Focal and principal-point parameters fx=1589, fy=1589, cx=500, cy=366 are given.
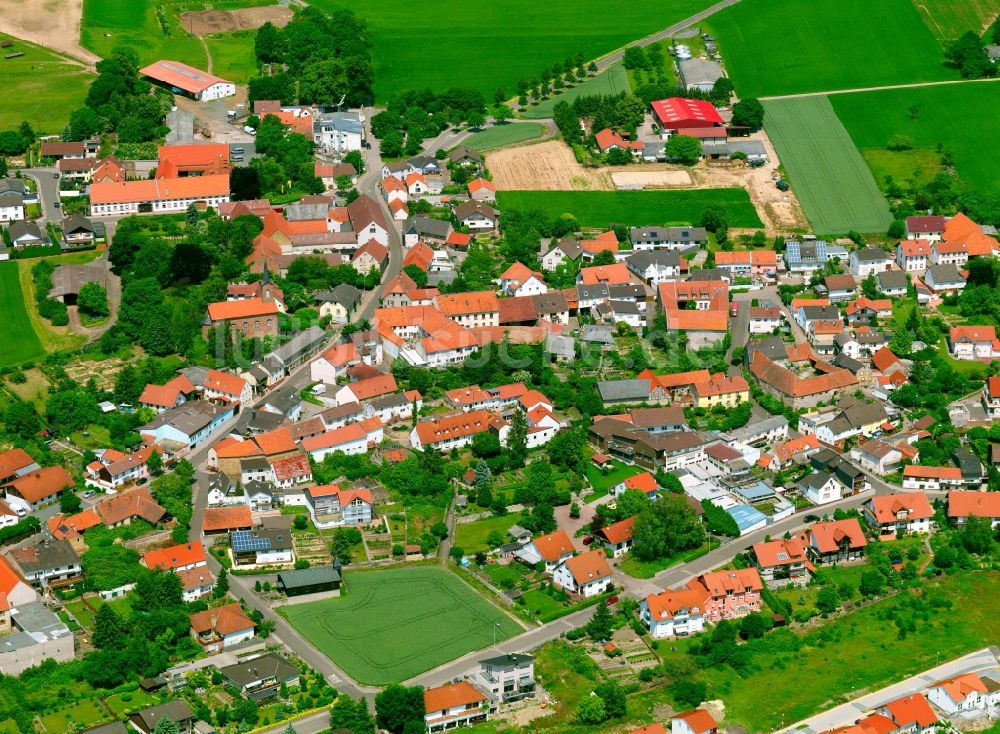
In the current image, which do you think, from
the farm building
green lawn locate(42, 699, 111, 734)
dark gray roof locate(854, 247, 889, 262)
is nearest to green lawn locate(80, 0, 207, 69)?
the farm building

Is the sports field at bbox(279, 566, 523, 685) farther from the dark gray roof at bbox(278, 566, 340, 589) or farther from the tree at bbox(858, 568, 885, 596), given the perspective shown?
the tree at bbox(858, 568, 885, 596)

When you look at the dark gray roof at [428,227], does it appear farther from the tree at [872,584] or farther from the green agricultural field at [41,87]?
the tree at [872,584]

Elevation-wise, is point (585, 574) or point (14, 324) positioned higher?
point (14, 324)

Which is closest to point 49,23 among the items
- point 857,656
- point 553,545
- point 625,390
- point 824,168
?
point 824,168

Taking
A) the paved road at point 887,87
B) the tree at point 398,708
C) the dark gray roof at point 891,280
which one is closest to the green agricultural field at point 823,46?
the paved road at point 887,87

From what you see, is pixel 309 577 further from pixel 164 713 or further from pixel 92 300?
pixel 92 300

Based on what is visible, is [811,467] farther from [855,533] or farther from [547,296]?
[547,296]
